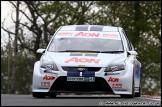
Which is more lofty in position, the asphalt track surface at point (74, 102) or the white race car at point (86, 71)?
the white race car at point (86, 71)

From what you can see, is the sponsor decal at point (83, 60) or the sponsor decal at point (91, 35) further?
A: the sponsor decal at point (91, 35)

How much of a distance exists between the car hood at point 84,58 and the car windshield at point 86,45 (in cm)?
47

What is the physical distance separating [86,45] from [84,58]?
41.9 inches

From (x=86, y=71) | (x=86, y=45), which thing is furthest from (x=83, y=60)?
(x=86, y=45)

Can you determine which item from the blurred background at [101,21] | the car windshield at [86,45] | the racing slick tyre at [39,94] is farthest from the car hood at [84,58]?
the blurred background at [101,21]

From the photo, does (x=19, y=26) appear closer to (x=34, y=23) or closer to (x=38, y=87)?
(x=34, y=23)

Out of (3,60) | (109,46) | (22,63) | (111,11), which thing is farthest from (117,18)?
(109,46)

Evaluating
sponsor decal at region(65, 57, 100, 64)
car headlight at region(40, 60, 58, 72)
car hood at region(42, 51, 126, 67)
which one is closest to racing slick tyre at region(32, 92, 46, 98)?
car headlight at region(40, 60, 58, 72)

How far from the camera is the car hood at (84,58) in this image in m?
11.5

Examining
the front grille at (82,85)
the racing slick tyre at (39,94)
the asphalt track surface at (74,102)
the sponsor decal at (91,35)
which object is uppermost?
the sponsor decal at (91,35)

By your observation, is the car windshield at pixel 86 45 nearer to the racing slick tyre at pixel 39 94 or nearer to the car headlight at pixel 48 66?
the car headlight at pixel 48 66

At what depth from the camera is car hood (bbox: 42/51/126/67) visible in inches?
452

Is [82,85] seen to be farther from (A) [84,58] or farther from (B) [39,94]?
(B) [39,94]

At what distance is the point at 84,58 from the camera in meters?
11.7
